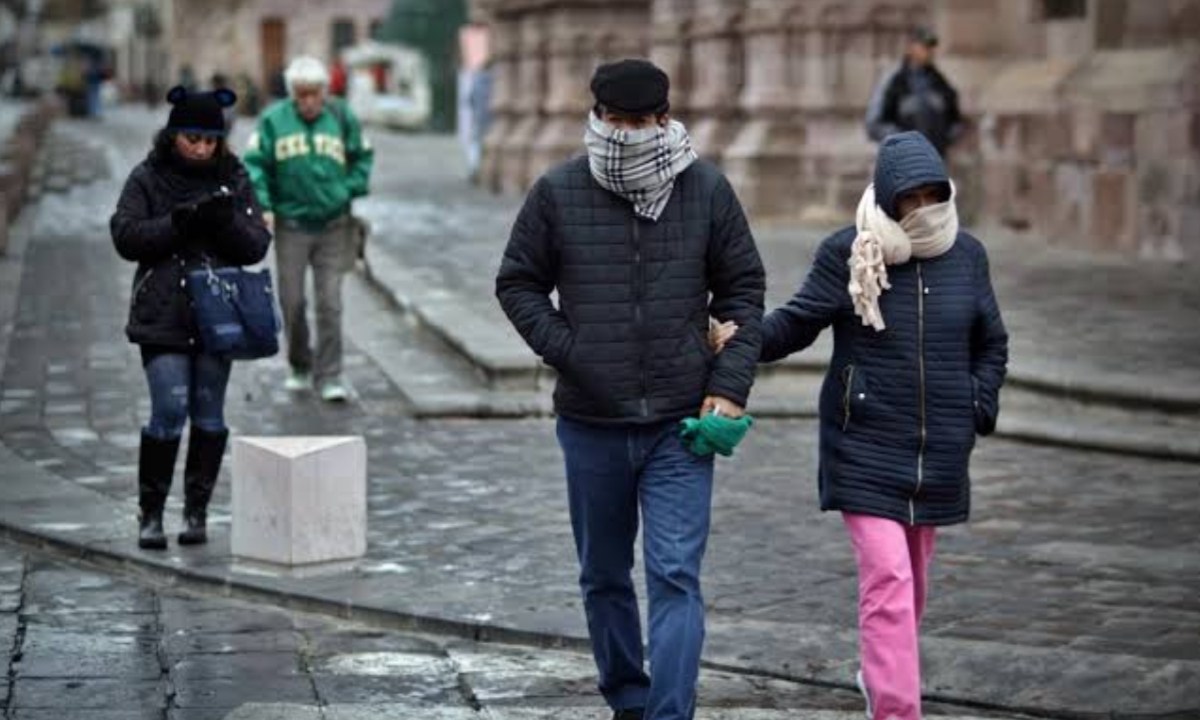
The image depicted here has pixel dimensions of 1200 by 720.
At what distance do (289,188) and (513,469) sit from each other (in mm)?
2642

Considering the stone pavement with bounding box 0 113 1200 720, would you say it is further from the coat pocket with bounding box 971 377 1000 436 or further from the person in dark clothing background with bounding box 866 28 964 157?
the person in dark clothing background with bounding box 866 28 964 157

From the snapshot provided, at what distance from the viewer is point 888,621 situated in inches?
273

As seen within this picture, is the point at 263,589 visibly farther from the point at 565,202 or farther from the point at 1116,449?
the point at 1116,449

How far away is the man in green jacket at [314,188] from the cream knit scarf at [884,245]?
7238 mm

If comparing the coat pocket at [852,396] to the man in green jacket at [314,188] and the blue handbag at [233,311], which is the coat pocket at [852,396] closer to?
the blue handbag at [233,311]

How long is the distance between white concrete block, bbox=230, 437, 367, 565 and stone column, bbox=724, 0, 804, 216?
51.1ft

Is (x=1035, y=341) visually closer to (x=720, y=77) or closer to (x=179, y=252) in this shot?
(x=179, y=252)

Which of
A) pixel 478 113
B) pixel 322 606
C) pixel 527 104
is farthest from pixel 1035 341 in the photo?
pixel 478 113

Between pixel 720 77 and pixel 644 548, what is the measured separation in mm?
19951

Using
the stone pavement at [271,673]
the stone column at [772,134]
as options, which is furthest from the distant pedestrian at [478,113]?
the stone pavement at [271,673]

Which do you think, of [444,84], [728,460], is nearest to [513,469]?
[728,460]

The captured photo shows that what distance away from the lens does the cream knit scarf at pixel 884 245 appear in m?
6.92

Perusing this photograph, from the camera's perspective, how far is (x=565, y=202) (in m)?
6.91

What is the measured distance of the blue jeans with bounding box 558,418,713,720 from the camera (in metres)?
6.79
